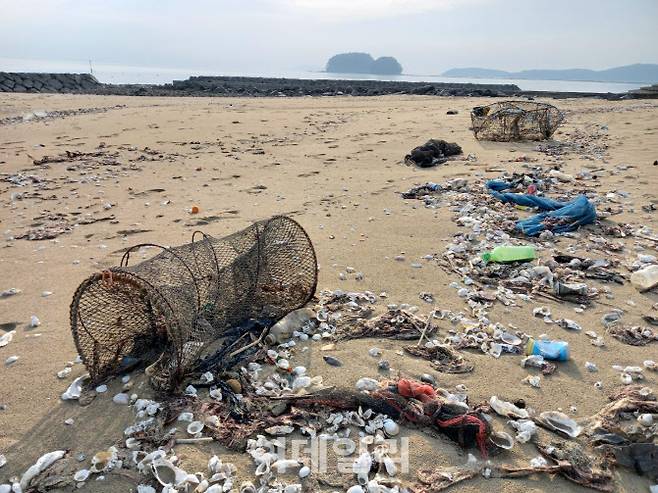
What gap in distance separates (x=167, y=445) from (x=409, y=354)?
170 cm

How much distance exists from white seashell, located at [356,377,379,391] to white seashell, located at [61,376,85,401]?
176cm

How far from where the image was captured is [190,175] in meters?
8.29

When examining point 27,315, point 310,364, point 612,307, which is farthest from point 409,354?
point 27,315

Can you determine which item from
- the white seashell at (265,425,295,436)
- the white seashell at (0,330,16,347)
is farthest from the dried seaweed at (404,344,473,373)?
the white seashell at (0,330,16,347)

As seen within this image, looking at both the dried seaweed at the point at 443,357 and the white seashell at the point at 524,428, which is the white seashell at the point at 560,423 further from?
the dried seaweed at the point at 443,357

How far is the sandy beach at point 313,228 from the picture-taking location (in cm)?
278

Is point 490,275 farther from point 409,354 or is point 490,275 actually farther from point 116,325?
point 116,325

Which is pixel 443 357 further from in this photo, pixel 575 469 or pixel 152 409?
pixel 152 409

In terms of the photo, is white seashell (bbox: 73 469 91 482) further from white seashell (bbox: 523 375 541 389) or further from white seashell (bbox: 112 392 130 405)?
white seashell (bbox: 523 375 541 389)

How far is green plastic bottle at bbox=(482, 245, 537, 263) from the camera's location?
4797 millimetres

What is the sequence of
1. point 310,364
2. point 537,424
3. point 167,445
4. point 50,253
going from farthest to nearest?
point 50,253, point 310,364, point 537,424, point 167,445

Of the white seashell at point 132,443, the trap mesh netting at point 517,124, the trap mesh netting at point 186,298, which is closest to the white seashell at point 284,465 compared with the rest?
the white seashell at point 132,443

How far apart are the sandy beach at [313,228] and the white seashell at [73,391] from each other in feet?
0.15

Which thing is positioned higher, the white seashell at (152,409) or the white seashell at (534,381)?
the white seashell at (152,409)
